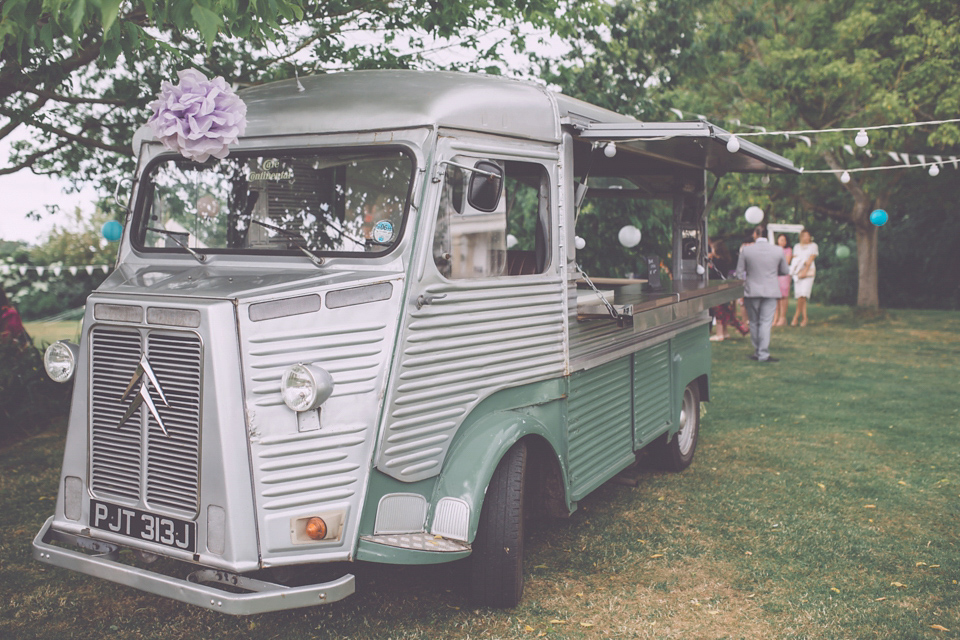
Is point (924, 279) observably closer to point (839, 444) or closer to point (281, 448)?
point (839, 444)

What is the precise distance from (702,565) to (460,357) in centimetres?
200

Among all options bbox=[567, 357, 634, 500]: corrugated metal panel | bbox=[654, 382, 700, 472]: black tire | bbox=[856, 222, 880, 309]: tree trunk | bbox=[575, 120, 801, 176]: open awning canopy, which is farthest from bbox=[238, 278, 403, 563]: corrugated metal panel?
bbox=[856, 222, 880, 309]: tree trunk

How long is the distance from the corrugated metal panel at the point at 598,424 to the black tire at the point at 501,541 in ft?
1.90

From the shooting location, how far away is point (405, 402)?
347 cm

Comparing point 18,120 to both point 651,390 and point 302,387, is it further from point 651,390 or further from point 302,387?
point 651,390

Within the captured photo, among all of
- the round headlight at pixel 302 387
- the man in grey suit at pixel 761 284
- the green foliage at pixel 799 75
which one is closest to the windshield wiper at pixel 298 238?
the round headlight at pixel 302 387

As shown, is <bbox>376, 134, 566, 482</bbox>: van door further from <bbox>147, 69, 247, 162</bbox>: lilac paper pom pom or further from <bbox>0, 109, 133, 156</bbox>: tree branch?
<bbox>0, 109, 133, 156</bbox>: tree branch

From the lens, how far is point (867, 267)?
730 inches

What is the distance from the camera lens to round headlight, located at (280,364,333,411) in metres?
3.15

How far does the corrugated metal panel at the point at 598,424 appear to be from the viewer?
4.47 metres

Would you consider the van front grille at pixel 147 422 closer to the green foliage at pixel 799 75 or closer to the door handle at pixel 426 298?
the door handle at pixel 426 298

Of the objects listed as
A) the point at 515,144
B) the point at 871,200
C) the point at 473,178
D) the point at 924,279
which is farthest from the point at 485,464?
the point at 924,279

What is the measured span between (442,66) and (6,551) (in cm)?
567

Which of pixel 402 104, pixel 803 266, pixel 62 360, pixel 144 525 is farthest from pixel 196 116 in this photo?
pixel 803 266
